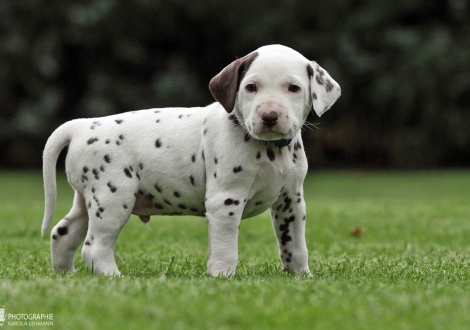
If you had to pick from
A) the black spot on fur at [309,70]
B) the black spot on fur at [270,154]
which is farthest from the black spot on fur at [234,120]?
the black spot on fur at [309,70]

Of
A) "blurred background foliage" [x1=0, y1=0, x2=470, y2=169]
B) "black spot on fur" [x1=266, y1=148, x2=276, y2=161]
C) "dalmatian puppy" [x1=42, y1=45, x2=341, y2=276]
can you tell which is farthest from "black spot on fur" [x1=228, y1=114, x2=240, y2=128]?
"blurred background foliage" [x1=0, y1=0, x2=470, y2=169]

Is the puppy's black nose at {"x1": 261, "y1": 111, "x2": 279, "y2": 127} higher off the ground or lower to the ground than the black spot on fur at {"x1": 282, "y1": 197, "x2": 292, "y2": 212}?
higher

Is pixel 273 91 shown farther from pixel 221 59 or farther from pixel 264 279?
pixel 221 59

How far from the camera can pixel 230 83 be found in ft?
17.3

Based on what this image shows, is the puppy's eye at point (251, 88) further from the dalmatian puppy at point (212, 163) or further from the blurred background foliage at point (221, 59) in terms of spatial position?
the blurred background foliage at point (221, 59)

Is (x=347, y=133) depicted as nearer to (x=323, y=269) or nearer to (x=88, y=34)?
(x=88, y=34)

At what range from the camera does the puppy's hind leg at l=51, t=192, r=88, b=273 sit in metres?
5.79

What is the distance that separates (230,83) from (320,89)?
640mm

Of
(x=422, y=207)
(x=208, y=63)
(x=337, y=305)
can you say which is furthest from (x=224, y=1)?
(x=337, y=305)

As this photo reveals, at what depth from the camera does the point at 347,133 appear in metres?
27.0

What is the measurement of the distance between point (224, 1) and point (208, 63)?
2336 millimetres

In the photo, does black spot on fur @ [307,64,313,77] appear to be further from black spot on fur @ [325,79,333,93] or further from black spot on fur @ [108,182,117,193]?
black spot on fur @ [108,182,117,193]

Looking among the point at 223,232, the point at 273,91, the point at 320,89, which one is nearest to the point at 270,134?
the point at 273,91

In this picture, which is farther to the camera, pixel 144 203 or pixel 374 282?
pixel 144 203
